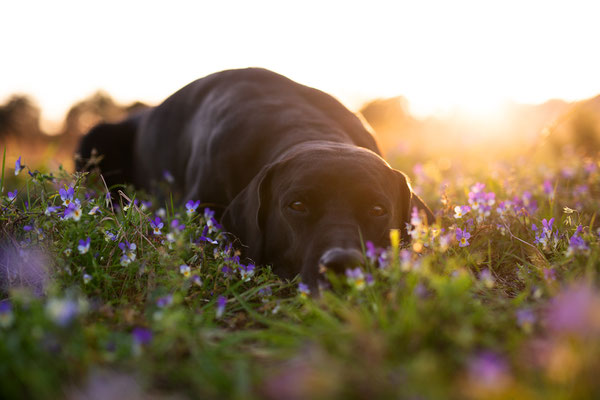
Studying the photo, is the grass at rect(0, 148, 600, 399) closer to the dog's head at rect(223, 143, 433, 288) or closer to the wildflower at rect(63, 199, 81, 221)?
the wildflower at rect(63, 199, 81, 221)

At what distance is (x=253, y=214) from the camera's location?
10.0 feet

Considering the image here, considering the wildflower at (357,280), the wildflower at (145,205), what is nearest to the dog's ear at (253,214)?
the wildflower at (145,205)

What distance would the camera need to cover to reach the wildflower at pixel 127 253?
234 cm

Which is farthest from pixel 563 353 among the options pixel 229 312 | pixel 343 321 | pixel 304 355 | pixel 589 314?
pixel 229 312

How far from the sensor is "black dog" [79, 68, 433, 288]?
2.80 metres

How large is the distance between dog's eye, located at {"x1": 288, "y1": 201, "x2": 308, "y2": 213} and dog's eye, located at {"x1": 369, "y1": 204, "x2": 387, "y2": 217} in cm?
35

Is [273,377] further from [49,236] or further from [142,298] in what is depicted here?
[49,236]

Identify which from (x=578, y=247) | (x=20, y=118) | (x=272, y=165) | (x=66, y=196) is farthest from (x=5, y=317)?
(x=20, y=118)

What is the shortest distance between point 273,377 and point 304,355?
0.12 metres

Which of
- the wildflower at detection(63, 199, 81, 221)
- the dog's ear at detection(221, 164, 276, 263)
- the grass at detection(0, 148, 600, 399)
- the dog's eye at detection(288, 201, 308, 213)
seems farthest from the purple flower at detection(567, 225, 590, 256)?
the wildflower at detection(63, 199, 81, 221)

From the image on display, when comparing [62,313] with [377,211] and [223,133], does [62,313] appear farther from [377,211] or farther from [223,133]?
[223,133]

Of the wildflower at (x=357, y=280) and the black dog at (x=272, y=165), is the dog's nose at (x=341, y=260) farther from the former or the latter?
the wildflower at (x=357, y=280)

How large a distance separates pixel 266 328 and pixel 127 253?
756mm

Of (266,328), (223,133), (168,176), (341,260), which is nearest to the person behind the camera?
(266,328)
